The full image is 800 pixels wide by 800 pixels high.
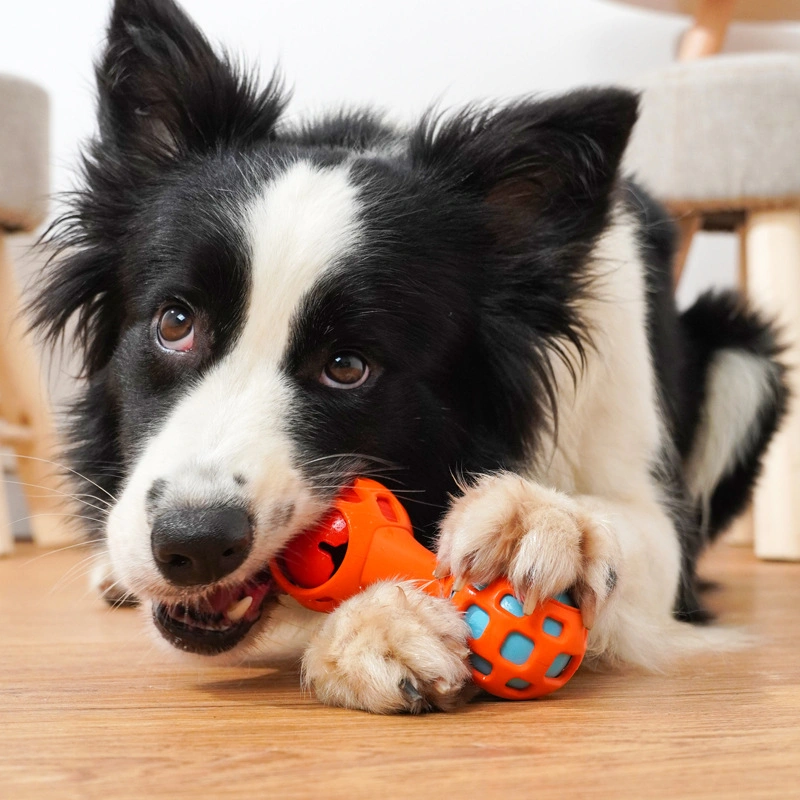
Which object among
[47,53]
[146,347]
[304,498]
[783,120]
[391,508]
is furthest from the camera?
[47,53]

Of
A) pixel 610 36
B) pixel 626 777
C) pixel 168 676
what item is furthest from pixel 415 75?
pixel 626 777

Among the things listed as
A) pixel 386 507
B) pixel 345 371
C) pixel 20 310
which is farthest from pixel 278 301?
pixel 20 310

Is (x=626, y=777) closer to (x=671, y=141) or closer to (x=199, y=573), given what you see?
(x=199, y=573)

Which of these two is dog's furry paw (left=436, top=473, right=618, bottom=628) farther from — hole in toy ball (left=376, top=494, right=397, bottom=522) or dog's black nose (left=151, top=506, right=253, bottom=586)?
dog's black nose (left=151, top=506, right=253, bottom=586)

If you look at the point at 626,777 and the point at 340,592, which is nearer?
the point at 626,777

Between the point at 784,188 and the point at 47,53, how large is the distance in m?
3.15

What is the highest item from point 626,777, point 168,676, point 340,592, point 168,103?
point 168,103

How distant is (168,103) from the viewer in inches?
76.7

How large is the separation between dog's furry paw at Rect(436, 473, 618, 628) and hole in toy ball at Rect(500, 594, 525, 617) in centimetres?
1

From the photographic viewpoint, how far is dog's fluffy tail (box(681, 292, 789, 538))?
8.91ft

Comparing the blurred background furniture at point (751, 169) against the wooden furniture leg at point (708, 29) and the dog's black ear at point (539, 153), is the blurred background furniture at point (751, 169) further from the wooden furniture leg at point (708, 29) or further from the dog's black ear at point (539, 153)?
the dog's black ear at point (539, 153)

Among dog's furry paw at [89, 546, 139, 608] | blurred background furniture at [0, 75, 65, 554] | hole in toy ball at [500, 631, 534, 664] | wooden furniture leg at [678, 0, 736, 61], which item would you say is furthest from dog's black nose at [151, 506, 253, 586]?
wooden furniture leg at [678, 0, 736, 61]

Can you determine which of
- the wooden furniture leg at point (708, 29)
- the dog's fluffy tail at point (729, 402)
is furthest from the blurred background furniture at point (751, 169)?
the wooden furniture leg at point (708, 29)

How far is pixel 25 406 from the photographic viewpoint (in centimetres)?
379
